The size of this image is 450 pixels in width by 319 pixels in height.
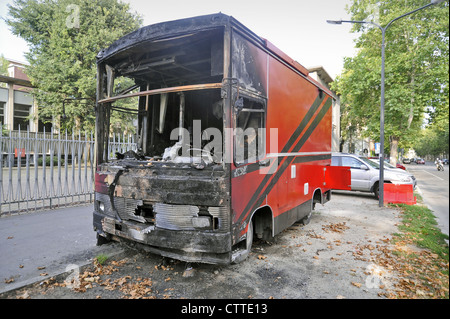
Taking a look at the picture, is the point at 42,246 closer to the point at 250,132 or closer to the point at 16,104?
the point at 250,132

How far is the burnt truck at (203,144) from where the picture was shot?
11.2 ft

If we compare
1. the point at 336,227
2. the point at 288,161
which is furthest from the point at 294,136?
the point at 336,227

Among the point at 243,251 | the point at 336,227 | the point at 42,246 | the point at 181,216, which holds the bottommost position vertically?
the point at 336,227

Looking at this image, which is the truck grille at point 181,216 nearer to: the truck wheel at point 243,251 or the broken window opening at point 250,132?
the truck wheel at point 243,251

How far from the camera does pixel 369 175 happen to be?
10961mm

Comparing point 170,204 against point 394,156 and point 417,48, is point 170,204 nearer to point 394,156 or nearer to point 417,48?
point 417,48

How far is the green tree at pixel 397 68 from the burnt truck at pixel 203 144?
10.9m

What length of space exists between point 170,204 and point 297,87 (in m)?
3.60

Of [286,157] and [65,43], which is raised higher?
[65,43]

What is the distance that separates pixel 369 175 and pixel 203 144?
8.51m

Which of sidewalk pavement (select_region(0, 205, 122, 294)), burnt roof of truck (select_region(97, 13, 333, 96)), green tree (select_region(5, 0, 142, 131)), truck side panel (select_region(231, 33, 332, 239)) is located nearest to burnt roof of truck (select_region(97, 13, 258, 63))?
burnt roof of truck (select_region(97, 13, 333, 96))

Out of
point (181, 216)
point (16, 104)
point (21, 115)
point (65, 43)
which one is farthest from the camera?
point (21, 115)
